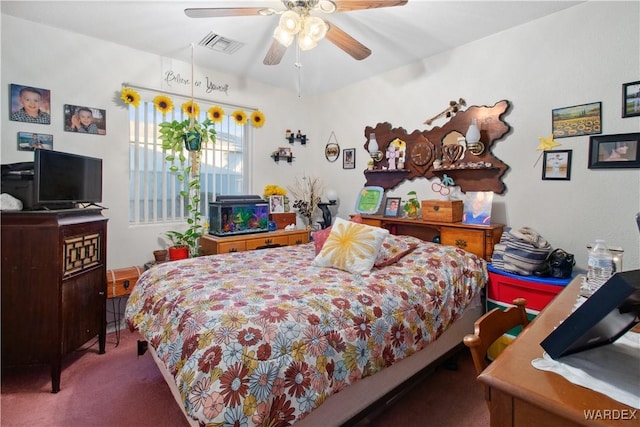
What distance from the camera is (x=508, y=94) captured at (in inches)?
95.4

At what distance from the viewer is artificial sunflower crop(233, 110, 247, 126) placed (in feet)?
11.2

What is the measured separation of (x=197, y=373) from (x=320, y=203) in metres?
2.83

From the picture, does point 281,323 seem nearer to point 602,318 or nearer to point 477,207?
point 602,318

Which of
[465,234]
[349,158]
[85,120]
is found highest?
[85,120]

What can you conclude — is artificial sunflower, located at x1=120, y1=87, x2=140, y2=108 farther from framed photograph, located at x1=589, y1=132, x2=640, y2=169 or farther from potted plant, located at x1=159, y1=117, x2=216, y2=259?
framed photograph, located at x1=589, y1=132, x2=640, y2=169

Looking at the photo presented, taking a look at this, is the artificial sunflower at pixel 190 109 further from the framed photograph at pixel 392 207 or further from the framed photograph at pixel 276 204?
the framed photograph at pixel 392 207

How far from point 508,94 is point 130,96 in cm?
318

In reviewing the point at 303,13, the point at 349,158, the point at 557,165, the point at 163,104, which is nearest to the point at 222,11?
the point at 303,13

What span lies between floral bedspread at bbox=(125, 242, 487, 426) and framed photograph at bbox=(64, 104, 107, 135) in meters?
1.56

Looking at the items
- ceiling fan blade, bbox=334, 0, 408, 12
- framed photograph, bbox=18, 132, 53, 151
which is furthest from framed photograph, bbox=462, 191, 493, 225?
framed photograph, bbox=18, 132, 53, 151

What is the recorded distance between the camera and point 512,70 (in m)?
2.40

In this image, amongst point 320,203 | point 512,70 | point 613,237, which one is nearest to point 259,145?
point 320,203

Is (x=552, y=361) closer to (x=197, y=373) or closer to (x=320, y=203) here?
(x=197, y=373)

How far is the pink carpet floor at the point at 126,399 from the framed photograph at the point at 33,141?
1599 mm
